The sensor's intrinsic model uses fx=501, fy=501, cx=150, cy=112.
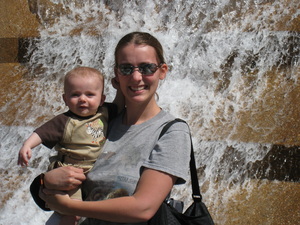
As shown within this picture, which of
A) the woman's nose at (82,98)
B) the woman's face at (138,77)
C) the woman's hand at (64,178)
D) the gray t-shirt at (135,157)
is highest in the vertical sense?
the woman's face at (138,77)

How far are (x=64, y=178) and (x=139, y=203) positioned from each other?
1.32ft

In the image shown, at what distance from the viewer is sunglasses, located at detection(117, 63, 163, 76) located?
213cm

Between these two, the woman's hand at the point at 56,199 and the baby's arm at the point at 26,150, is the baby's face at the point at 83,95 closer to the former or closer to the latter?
the baby's arm at the point at 26,150

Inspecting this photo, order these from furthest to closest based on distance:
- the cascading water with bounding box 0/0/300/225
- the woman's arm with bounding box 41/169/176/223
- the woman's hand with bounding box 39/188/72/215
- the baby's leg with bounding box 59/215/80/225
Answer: the cascading water with bounding box 0/0/300/225 → the baby's leg with bounding box 59/215/80/225 → the woman's hand with bounding box 39/188/72/215 → the woman's arm with bounding box 41/169/176/223

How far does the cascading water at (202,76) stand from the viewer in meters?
4.30

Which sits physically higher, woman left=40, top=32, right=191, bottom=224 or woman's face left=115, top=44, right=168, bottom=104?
woman's face left=115, top=44, right=168, bottom=104

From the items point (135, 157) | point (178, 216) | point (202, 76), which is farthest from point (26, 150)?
point (202, 76)

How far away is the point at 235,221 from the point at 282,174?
59 centimetres

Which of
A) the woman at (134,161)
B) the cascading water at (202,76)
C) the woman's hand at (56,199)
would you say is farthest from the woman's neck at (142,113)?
the cascading water at (202,76)

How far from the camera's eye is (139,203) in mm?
1894

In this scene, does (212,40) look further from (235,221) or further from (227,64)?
(235,221)

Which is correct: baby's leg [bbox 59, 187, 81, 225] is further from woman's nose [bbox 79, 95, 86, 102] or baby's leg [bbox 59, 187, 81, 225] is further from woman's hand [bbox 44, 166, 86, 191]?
woman's nose [bbox 79, 95, 86, 102]

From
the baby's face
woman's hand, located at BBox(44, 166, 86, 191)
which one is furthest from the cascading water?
woman's hand, located at BBox(44, 166, 86, 191)

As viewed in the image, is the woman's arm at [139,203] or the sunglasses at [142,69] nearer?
the woman's arm at [139,203]
